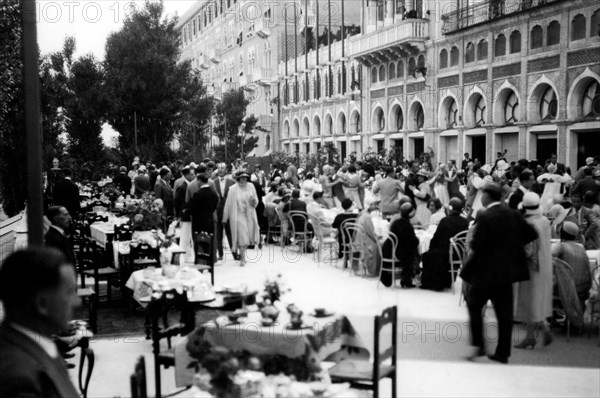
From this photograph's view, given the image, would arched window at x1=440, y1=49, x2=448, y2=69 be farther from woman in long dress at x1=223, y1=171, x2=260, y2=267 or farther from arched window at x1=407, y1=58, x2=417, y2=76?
woman in long dress at x1=223, y1=171, x2=260, y2=267

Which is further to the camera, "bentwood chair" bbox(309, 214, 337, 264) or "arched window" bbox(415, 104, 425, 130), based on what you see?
"arched window" bbox(415, 104, 425, 130)

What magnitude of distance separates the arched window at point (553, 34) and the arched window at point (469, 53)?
4899 millimetres

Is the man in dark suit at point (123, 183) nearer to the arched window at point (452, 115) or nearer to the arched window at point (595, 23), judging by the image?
the arched window at point (595, 23)

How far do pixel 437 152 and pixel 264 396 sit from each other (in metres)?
28.7

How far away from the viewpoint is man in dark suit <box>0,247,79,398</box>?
2.23 metres

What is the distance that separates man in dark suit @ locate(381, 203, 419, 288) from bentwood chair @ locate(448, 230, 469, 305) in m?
0.61

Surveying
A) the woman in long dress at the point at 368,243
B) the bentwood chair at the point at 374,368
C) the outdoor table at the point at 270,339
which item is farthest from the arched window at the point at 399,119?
the bentwood chair at the point at 374,368

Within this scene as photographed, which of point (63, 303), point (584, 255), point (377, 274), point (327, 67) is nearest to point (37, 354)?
point (63, 303)

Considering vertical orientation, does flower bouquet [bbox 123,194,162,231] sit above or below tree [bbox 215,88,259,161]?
below

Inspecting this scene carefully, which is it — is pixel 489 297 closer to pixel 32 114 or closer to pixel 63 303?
pixel 32 114

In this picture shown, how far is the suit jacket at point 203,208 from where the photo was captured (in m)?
12.5

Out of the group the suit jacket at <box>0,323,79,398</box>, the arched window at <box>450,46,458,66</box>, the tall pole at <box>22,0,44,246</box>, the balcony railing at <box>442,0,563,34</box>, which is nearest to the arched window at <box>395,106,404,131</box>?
the arched window at <box>450,46,458,66</box>

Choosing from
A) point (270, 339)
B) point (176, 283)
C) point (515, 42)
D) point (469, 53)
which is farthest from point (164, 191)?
point (469, 53)

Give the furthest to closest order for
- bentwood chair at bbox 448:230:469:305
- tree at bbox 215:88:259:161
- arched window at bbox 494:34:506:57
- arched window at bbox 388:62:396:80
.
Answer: tree at bbox 215:88:259:161, arched window at bbox 388:62:396:80, arched window at bbox 494:34:506:57, bentwood chair at bbox 448:230:469:305
